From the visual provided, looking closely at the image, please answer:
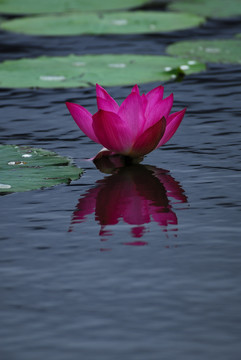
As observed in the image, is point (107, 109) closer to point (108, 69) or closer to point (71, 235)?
point (71, 235)

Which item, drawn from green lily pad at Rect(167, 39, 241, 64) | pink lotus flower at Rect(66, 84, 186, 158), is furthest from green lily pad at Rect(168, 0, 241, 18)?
pink lotus flower at Rect(66, 84, 186, 158)

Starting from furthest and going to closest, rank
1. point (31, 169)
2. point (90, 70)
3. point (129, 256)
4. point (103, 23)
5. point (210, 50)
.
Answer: point (103, 23)
point (210, 50)
point (90, 70)
point (31, 169)
point (129, 256)

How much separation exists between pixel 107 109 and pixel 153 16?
3.84 m

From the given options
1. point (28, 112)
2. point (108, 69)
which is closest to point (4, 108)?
point (28, 112)

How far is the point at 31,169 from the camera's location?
8.89 ft

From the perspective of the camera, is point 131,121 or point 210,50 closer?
point 131,121

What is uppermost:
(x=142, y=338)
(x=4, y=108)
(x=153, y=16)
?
(x=153, y=16)

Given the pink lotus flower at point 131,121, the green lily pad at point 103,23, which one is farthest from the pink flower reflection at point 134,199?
the green lily pad at point 103,23

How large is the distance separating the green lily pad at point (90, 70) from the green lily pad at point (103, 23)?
1.20 m

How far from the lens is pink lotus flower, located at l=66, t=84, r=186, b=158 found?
2.75 meters

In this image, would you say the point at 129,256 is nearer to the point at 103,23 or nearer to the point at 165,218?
the point at 165,218

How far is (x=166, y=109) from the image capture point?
282 cm

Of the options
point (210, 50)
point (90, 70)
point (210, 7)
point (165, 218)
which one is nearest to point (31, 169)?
point (165, 218)

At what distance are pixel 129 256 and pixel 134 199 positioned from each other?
1.69ft
